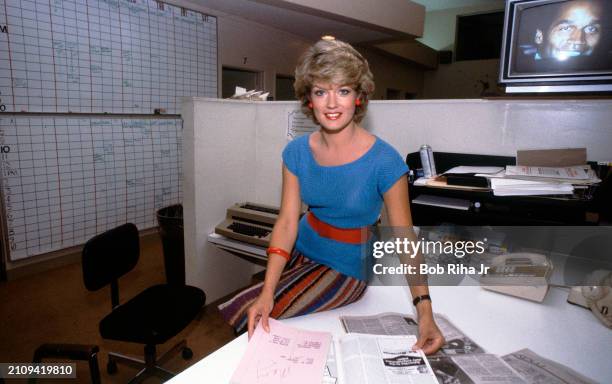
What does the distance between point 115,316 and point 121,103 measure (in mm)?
2129

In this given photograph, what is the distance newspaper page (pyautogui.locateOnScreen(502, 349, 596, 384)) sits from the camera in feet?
2.58

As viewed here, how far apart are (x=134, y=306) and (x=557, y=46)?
1.99 metres

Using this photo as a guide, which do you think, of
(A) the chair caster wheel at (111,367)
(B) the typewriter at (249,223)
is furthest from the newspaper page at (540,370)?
(A) the chair caster wheel at (111,367)

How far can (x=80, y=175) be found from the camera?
299cm

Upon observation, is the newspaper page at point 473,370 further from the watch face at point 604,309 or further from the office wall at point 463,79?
the office wall at point 463,79

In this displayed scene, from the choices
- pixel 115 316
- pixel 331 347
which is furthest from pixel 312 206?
pixel 115 316

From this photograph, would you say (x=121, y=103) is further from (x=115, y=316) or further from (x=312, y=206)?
(x=312, y=206)

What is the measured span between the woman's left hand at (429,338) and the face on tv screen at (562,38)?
1030mm

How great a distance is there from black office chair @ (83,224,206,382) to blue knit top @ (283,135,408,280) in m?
0.75

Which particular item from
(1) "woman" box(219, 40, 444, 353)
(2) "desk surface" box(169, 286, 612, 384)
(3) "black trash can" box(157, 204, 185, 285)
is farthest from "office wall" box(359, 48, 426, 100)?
(2) "desk surface" box(169, 286, 612, 384)

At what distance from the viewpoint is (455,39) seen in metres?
7.72

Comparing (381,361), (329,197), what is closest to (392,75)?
(329,197)

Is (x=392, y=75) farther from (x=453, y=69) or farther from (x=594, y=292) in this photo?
(x=594, y=292)

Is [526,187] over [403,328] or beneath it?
over
